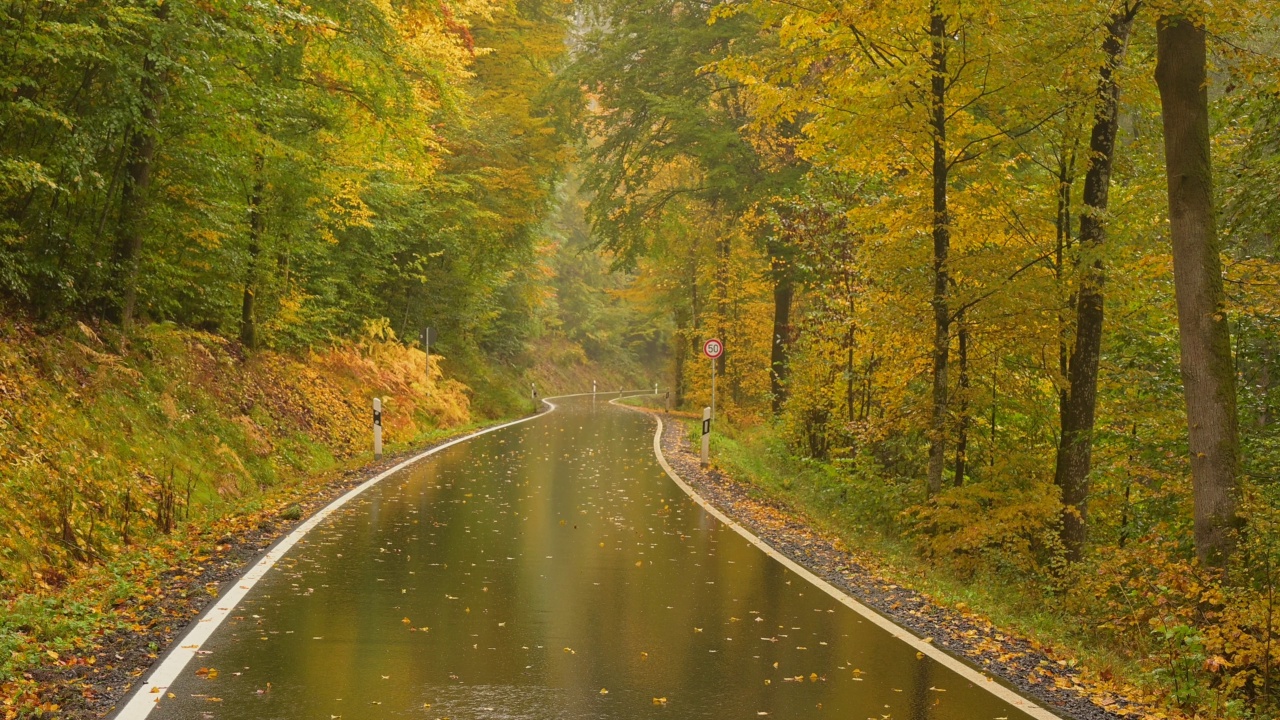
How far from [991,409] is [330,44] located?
11097mm

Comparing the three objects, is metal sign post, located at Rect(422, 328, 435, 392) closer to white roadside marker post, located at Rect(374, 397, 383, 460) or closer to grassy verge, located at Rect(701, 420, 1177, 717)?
white roadside marker post, located at Rect(374, 397, 383, 460)

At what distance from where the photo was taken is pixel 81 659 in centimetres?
635

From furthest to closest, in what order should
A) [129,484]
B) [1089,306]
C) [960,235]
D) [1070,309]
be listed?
1. [960,235]
2. [1070,309]
3. [1089,306]
4. [129,484]

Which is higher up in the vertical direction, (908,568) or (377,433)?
(377,433)

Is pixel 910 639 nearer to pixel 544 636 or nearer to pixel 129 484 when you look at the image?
pixel 544 636

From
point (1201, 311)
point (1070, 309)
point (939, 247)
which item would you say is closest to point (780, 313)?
point (939, 247)

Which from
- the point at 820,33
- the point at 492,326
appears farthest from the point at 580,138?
the point at 820,33

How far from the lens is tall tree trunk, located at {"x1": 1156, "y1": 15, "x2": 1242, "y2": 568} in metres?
7.98

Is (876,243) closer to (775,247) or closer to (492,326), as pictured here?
(775,247)

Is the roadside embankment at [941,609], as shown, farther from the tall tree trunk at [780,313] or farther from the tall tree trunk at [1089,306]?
the tall tree trunk at [780,313]

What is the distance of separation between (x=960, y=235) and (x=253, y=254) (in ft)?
44.2

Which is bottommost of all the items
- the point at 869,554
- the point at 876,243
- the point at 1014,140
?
the point at 869,554

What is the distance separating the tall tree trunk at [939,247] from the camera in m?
12.4

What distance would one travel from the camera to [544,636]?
24.0 ft
